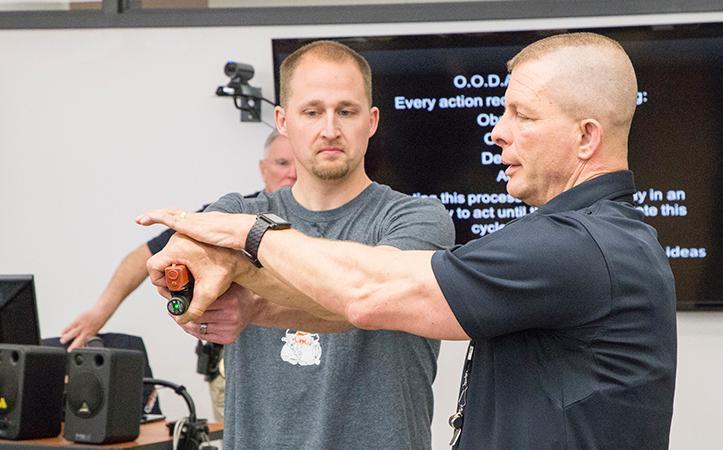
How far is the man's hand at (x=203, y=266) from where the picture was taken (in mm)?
2068

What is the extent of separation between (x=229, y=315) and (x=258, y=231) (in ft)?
0.99

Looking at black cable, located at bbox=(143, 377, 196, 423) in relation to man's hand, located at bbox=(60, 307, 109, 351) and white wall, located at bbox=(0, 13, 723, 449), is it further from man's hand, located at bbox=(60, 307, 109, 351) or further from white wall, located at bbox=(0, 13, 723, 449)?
white wall, located at bbox=(0, 13, 723, 449)

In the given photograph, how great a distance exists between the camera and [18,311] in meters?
4.04

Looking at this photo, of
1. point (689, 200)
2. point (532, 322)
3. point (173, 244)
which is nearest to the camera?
point (532, 322)

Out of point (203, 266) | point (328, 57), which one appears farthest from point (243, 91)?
point (203, 266)

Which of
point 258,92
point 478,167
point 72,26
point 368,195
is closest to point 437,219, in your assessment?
point 368,195

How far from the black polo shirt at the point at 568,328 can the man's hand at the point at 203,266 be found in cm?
46

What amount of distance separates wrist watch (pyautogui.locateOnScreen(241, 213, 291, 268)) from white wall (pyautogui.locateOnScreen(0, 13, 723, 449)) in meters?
3.46

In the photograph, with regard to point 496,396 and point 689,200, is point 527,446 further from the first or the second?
point 689,200

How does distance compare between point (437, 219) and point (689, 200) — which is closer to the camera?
point (437, 219)

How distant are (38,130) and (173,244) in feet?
12.8

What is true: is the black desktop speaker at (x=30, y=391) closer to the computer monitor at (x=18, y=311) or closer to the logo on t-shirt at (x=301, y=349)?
the computer monitor at (x=18, y=311)

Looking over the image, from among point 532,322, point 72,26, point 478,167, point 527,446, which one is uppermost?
point 72,26

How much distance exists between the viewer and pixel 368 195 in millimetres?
2543
